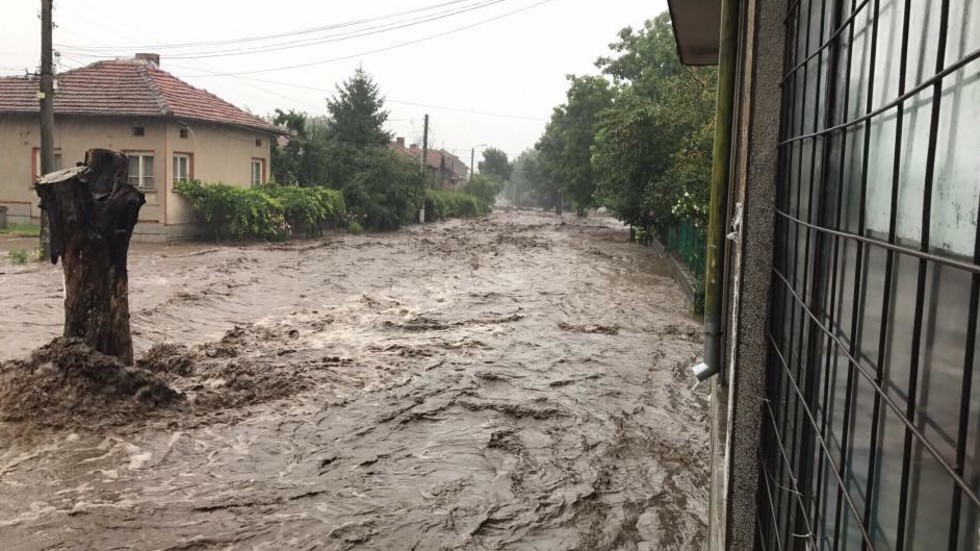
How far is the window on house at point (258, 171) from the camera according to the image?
30953 mm

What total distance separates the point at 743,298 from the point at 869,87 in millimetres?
1368

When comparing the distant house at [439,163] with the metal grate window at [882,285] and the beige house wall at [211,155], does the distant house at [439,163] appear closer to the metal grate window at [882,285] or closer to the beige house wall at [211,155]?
the beige house wall at [211,155]

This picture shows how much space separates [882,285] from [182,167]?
90.5 ft

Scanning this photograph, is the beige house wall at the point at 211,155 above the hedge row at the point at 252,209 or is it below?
above

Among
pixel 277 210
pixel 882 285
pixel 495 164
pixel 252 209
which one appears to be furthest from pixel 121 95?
pixel 495 164

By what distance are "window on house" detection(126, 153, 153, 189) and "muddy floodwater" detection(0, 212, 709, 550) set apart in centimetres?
1084

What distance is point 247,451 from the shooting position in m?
6.63

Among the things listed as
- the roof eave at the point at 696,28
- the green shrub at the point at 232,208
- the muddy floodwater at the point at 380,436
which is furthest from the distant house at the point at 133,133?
the roof eave at the point at 696,28

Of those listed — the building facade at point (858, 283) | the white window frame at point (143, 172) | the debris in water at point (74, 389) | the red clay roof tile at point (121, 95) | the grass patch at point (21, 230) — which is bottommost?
the debris in water at point (74, 389)

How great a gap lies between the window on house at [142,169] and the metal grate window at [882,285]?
84.2ft

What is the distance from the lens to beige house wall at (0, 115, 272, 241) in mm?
25062

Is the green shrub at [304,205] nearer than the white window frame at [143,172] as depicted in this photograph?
No

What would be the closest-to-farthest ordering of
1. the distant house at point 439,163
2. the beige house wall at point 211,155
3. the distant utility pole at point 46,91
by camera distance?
the distant utility pole at point 46,91
the beige house wall at point 211,155
the distant house at point 439,163

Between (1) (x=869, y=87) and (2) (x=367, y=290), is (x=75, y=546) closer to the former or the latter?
(1) (x=869, y=87)
